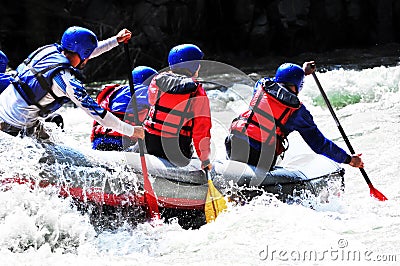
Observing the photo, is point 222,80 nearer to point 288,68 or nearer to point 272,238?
point 288,68

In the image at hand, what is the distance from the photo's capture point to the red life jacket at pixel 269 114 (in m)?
4.71

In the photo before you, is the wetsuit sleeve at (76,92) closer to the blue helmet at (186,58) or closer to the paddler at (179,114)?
the paddler at (179,114)

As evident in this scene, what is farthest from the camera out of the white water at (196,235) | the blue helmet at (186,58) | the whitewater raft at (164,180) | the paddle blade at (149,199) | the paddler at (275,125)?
the paddler at (275,125)

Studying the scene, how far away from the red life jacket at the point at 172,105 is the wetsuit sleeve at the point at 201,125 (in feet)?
0.13

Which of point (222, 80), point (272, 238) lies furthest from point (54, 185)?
point (222, 80)

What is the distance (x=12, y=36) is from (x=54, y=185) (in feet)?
35.7

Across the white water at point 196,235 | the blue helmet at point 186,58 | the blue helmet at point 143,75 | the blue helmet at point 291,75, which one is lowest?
the white water at point 196,235

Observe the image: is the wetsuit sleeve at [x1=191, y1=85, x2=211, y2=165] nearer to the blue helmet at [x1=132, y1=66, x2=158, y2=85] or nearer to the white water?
the white water

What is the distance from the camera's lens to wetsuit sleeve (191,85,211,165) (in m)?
4.53

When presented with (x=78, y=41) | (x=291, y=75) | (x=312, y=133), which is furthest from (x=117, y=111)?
(x=312, y=133)

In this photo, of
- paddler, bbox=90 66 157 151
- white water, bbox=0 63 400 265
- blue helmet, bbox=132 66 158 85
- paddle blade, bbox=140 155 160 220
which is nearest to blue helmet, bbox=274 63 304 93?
white water, bbox=0 63 400 265

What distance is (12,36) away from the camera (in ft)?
46.3

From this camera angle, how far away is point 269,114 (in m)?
4.77

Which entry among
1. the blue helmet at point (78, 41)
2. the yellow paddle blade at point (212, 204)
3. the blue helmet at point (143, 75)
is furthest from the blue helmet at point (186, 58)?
the blue helmet at point (143, 75)
